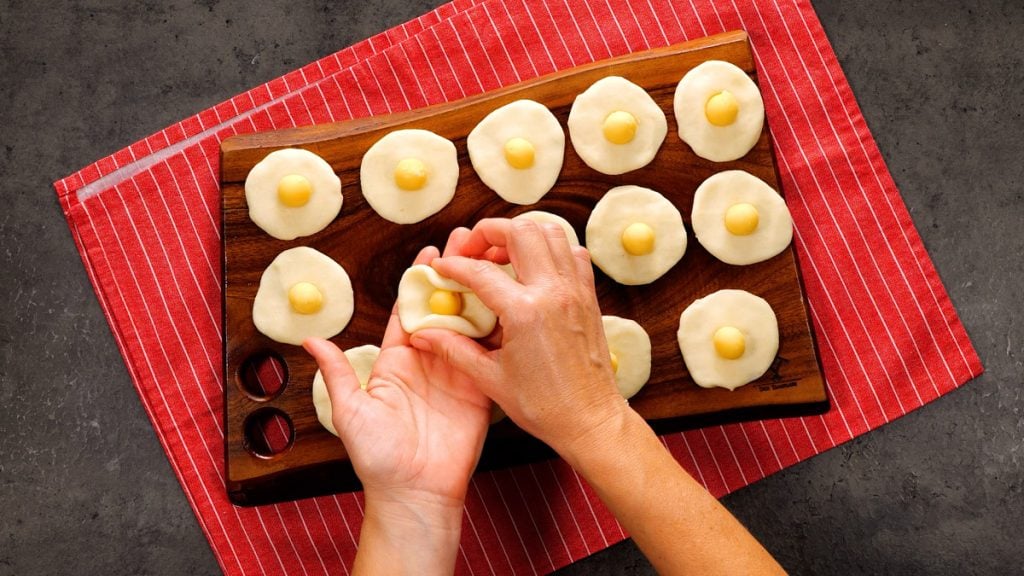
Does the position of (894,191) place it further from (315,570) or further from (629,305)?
(315,570)

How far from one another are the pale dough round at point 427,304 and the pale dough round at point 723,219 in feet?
1.34

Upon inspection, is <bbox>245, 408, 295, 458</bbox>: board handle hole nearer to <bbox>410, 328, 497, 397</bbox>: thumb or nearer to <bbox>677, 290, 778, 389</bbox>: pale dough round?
<bbox>410, 328, 497, 397</bbox>: thumb

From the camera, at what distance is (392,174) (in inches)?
53.0

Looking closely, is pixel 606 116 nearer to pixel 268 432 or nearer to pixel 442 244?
pixel 442 244

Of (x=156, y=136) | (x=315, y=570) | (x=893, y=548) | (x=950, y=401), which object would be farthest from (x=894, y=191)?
(x=156, y=136)

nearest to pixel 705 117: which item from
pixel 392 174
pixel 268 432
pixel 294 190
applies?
pixel 392 174

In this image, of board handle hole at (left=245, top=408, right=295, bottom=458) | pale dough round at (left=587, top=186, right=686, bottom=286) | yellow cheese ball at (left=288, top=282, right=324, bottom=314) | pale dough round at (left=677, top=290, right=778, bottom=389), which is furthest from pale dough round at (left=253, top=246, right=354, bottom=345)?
pale dough round at (left=677, top=290, right=778, bottom=389)

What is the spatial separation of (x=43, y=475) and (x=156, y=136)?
27.1 inches

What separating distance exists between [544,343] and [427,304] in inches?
11.7

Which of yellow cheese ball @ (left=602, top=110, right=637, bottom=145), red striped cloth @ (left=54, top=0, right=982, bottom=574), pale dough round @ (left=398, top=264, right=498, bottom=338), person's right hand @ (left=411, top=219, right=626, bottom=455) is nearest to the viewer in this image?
person's right hand @ (left=411, top=219, right=626, bottom=455)

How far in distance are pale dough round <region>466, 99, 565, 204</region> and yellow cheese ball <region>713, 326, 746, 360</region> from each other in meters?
0.40

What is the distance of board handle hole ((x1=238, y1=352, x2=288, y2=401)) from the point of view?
1361mm

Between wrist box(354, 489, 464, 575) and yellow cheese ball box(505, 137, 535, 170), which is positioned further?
yellow cheese ball box(505, 137, 535, 170)

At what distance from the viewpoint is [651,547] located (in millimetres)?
1050
